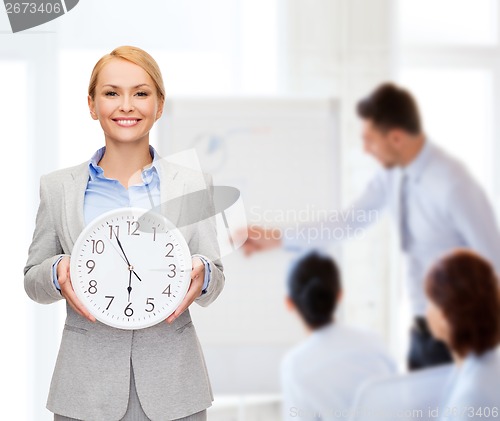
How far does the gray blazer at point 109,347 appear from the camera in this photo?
5.12 feet

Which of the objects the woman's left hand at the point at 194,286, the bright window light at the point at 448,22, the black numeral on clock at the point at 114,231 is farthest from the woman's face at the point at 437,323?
the black numeral on clock at the point at 114,231

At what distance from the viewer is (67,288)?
1526mm

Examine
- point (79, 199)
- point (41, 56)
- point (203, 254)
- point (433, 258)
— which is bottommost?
point (433, 258)

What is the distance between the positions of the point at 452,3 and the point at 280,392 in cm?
134

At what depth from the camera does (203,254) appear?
1.64m

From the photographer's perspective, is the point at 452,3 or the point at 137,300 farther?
the point at 452,3

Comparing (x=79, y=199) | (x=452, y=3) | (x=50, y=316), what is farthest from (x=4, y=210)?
(x=452, y=3)

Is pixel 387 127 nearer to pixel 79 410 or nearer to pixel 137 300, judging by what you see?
pixel 137 300

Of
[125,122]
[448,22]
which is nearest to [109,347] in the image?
[125,122]

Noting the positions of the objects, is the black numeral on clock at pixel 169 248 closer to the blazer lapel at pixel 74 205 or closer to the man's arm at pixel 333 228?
the blazer lapel at pixel 74 205

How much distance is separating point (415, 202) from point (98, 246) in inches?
→ 43.0

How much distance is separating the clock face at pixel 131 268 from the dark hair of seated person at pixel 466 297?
1.01 metres

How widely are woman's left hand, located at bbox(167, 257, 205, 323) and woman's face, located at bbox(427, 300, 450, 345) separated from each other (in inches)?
38.8

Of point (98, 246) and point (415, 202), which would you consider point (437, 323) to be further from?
point (98, 246)
